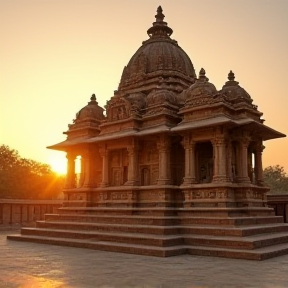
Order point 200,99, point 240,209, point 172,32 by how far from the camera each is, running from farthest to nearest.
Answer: point 172,32
point 200,99
point 240,209

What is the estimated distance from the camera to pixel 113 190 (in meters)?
18.3

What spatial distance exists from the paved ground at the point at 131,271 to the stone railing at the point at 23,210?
13.2m

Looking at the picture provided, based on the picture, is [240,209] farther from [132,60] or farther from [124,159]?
[132,60]

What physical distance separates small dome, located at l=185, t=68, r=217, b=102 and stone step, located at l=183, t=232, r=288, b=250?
670 centimetres

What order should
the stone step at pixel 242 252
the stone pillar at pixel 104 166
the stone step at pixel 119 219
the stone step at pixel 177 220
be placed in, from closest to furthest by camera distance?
the stone step at pixel 242 252 < the stone step at pixel 177 220 < the stone step at pixel 119 219 < the stone pillar at pixel 104 166

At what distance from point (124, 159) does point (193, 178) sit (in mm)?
4649

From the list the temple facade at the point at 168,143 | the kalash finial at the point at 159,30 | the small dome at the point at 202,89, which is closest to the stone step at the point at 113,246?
the temple facade at the point at 168,143

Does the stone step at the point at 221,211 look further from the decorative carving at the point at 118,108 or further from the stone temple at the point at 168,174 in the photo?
the decorative carving at the point at 118,108

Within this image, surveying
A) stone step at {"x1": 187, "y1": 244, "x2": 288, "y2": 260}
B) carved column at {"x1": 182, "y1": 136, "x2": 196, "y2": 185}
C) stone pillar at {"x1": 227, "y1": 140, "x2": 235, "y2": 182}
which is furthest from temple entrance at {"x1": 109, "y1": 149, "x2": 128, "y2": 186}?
stone step at {"x1": 187, "y1": 244, "x2": 288, "y2": 260}

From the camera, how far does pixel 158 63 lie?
21.6 meters

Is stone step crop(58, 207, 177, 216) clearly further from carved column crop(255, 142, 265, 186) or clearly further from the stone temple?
carved column crop(255, 142, 265, 186)

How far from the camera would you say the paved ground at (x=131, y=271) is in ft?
26.0

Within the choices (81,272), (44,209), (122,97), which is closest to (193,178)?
(122,97)

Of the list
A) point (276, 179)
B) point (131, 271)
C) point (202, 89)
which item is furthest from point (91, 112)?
point (276, 179)
